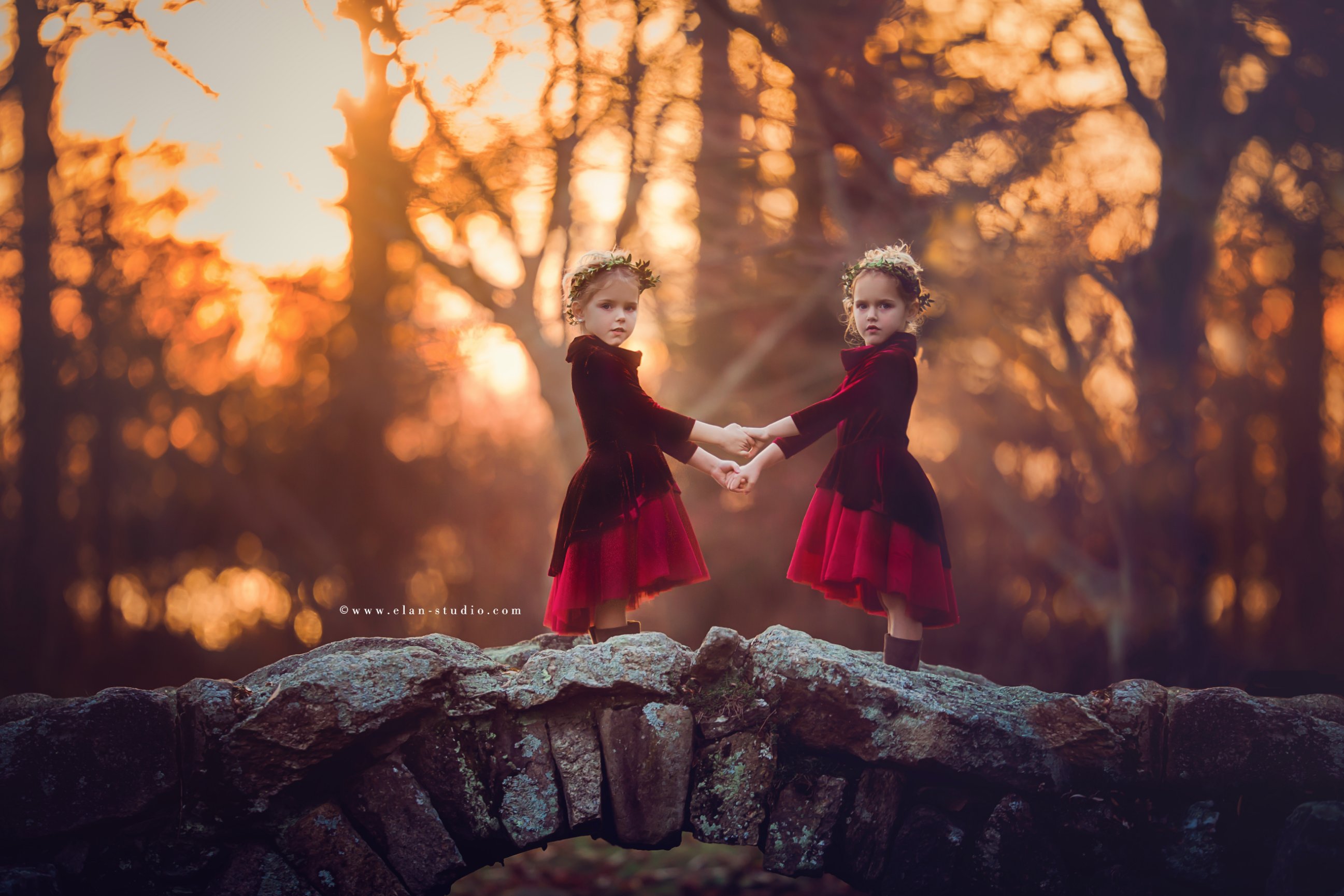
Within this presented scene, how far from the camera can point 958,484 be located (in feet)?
26.9

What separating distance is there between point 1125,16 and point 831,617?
5.18 m

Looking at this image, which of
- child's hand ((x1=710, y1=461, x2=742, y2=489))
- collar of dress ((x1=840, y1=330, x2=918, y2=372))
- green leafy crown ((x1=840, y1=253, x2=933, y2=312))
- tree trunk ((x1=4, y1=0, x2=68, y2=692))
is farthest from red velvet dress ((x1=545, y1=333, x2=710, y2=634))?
tree trunk ((x1=4, y1=0, x2=68, y2=692))

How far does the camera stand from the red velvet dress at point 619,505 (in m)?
2.97

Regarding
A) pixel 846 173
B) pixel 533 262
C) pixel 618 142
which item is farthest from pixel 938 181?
pixel 533 262

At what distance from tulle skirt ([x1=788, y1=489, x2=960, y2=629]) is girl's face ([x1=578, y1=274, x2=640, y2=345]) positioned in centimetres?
99

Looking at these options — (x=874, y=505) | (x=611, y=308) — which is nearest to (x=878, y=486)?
(x=874, y=505)

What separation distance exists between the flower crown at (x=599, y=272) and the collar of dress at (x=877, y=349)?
0.79 meters

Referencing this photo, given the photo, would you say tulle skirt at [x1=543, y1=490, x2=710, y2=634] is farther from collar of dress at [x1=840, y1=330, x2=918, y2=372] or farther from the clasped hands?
collar of dress at [x1=840, y1=330, x2=918, y2=372]

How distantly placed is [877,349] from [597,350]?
1.02 metres

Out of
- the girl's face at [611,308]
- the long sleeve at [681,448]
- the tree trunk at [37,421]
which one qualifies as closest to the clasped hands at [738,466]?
the long sleeve at [681,448]

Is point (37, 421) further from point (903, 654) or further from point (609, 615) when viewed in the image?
point (903, 654)

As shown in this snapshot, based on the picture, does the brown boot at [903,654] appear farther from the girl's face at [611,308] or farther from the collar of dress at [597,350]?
the girl's face at [611,308]

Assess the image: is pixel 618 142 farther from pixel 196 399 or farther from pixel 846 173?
pixel 196 399

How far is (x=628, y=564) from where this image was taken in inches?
116
